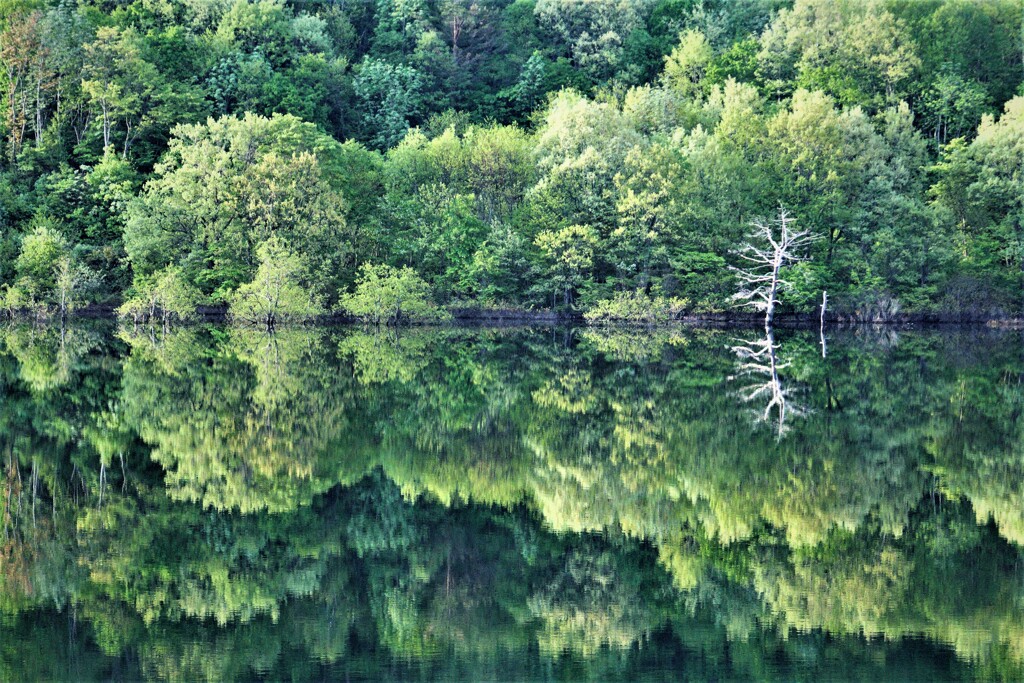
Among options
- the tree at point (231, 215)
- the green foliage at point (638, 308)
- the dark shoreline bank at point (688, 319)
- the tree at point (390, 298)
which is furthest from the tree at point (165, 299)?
the green foliage at point (638, 308)

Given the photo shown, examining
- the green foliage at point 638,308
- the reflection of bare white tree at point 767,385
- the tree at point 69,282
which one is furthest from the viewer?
the green foliage at point 638,308

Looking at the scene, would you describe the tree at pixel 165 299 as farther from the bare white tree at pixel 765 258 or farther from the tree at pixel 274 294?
the bare white tree at pixel 765 258

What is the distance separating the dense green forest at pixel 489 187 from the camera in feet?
133

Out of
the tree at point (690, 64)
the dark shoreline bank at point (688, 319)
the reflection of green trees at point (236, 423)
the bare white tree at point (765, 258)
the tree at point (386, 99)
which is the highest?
the tree at point (690, 64)

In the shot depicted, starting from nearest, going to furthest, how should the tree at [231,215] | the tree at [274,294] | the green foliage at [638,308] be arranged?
the tree at [274,294]
the tree at [231,215]
the green foliage at [638,308]

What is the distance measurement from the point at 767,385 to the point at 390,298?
73.2ft

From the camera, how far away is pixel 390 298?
127 feet

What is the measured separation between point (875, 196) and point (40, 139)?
119 ft

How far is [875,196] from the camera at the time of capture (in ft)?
141

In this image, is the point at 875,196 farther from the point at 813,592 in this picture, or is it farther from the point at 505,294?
the point at 813,592

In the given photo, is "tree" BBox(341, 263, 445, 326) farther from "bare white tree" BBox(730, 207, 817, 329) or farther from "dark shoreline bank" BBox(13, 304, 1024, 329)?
"bare white tree" BBox(730, 207, 817, 329)

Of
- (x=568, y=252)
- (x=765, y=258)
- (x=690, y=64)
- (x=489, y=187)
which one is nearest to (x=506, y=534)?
(x=568, y=252)

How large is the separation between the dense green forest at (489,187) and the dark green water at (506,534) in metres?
23.8

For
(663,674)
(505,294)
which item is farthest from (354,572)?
(505,294)
